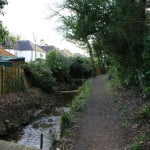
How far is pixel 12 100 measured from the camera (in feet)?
45.3

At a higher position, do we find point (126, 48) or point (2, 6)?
point (2, 6)

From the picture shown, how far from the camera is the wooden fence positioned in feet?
48.3

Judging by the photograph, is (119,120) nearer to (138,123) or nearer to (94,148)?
(138,123)

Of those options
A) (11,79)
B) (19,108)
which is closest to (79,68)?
(11,79)

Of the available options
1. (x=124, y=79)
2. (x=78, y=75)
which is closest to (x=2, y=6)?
(x=124, y=79)

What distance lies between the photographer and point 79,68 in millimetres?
33594

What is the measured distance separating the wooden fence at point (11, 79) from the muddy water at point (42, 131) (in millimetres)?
2347

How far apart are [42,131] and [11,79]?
5.93 metres

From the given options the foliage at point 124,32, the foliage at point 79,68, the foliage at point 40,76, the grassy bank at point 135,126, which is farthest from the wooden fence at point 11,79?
the foliage at point 79,68

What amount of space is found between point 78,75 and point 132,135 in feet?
87.2

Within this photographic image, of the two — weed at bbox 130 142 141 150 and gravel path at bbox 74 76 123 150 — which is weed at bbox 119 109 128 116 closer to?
gravel path at bbox 74 76 123 150

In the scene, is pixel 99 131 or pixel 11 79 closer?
pixel 99 131

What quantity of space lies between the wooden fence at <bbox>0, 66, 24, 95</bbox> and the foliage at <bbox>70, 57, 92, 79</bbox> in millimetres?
15951

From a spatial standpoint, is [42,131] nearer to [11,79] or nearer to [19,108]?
[19,108]
